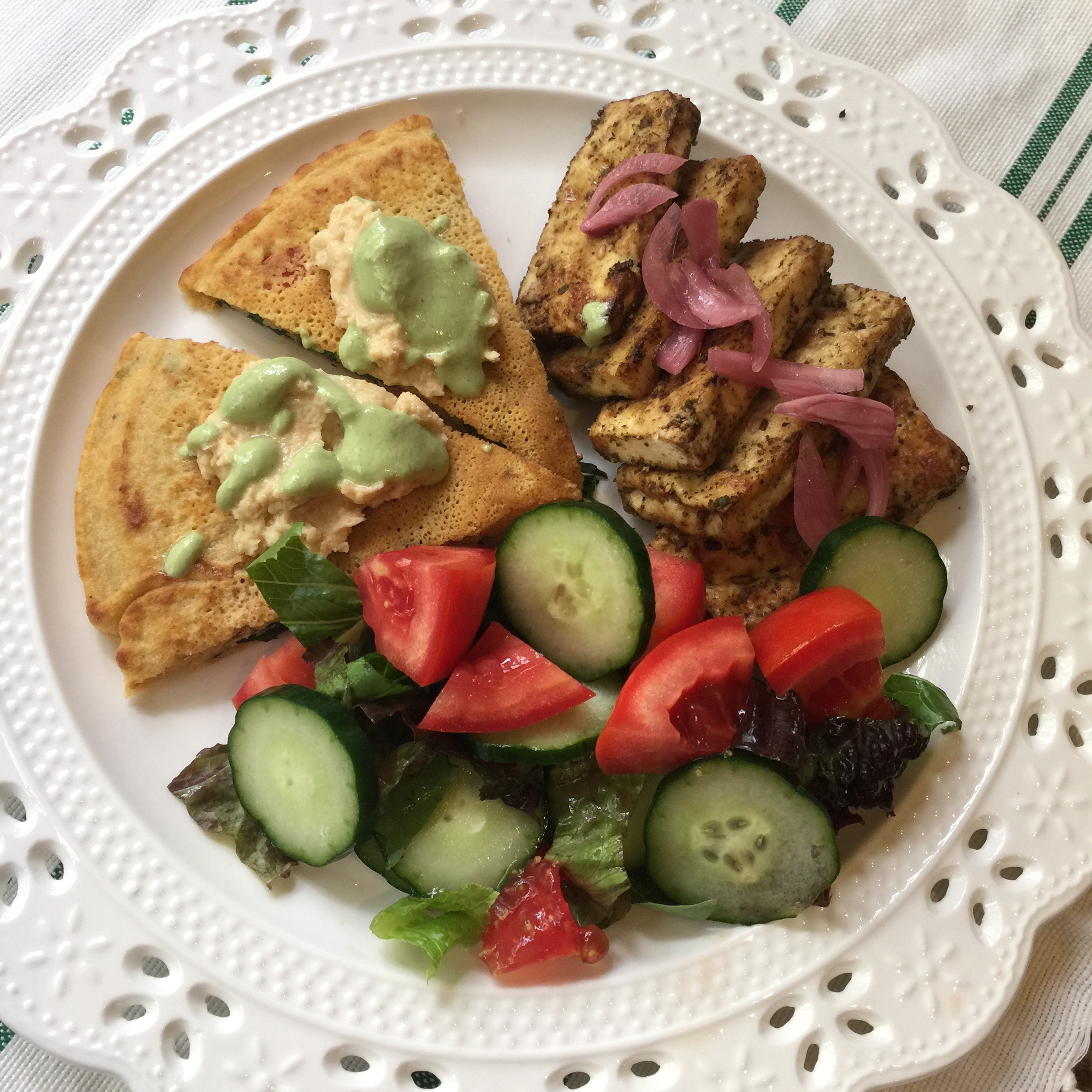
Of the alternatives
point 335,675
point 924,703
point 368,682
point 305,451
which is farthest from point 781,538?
point 305,451

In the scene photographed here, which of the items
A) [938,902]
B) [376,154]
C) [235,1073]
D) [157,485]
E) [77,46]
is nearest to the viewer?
[235,1073]

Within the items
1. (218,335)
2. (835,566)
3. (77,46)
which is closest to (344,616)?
(218,335)

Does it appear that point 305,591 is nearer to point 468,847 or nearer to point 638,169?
point 468,847

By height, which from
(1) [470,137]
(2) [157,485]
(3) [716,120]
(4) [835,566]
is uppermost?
(3) [716,120]

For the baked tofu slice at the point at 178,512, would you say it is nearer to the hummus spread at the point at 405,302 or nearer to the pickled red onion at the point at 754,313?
the hummus spread at the point at 405,302

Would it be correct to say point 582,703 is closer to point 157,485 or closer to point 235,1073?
point 235,1073

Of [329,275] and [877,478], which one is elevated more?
[877,478]
